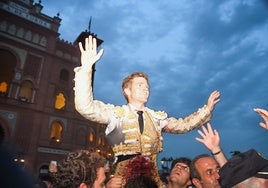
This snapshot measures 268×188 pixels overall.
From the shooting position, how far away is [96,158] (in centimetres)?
252

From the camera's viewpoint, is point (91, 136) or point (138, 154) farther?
point (91, 136)

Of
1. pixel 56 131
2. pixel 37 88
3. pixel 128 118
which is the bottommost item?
pixel 128 118

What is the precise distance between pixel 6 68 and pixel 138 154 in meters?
20.0

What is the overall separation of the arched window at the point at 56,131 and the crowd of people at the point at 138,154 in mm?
18243

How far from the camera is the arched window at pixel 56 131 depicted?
20.6 m

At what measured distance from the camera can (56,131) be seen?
69.6 ft

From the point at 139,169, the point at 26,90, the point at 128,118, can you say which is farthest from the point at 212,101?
the point at 26,90

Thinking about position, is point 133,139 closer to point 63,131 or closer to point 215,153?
point 215,153

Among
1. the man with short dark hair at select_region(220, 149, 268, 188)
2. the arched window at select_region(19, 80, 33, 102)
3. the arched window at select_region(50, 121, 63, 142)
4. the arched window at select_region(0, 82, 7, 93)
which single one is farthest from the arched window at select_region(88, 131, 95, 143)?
the man with short dark hair at select_region(220, 149, 268, 188)

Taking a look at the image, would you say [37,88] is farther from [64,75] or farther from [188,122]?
[188,122]

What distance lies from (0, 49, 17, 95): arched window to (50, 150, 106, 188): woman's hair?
18964mm

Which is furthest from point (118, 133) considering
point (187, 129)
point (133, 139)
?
point (187, 129)

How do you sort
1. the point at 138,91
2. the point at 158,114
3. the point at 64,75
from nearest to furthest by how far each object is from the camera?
the point at 138,91 < the point at 158,114 < the point at 64,75

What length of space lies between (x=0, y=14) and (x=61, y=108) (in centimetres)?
848
